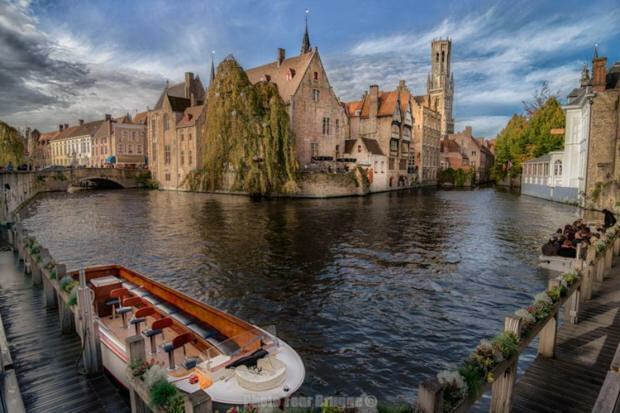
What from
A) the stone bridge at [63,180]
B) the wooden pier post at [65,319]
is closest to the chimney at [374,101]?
the stone bridge at [63,180]

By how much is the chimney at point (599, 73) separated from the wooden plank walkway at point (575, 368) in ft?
110

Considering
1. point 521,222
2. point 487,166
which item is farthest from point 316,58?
point 487,166

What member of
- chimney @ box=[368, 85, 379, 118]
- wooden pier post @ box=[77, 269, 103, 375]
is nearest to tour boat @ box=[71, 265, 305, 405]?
wooden pier post @ box=[77, 269, 103, 375]

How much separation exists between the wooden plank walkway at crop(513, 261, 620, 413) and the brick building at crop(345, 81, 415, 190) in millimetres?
50953

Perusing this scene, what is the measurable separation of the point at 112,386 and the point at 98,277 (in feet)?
19.8

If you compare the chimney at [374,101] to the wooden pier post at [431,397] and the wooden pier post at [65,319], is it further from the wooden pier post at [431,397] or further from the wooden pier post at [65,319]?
the wooden pier post at [431,397]

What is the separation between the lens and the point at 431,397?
3920 millimetres

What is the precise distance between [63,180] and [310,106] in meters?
42.5

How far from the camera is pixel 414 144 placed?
75.8 metres

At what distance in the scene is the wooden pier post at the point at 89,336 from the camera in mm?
7090

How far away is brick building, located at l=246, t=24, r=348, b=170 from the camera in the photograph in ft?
181

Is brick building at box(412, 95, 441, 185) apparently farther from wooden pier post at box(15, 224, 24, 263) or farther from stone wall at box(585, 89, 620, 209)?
wooden pier post at box(15, 224, 24, 263)

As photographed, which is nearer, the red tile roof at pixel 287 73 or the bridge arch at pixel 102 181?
the red tile roof at pixel 287 73

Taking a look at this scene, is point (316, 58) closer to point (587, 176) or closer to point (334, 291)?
point (587, 176)
